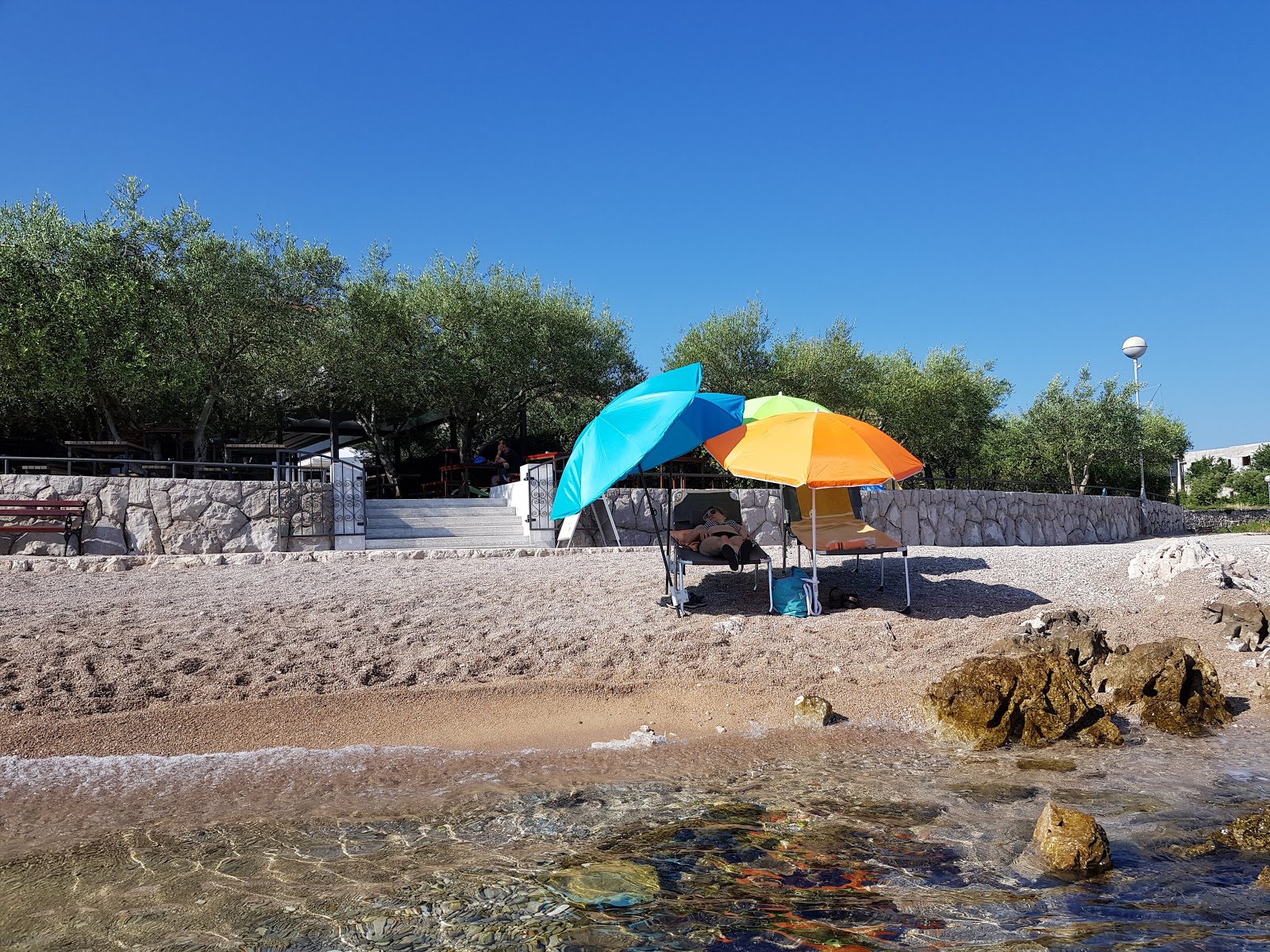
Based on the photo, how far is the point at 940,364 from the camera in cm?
2842

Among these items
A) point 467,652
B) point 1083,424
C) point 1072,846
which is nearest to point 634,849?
point 1072,846

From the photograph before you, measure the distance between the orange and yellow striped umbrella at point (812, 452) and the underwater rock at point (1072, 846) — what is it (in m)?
4.08

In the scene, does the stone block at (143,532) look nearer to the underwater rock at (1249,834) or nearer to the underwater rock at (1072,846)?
the underwater rock at (1072,846)

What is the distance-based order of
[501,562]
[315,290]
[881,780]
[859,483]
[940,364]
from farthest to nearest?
[940,364]
[315,290]
[501,562]
[859,483]
[881,780]

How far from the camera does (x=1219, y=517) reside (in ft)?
115

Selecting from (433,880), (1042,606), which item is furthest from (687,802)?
(1042,606)

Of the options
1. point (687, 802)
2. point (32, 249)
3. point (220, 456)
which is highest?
point (32, 249)

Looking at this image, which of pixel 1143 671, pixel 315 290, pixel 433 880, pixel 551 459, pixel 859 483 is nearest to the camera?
pixel 433 880

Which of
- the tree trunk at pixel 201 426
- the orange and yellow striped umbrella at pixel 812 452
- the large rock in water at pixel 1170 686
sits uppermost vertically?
the tree trunk at pixel 201 426

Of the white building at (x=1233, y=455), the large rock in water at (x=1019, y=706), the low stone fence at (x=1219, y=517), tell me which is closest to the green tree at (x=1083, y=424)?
the low stone fence at (x=1219, y=517)

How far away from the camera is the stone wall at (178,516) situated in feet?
36.2

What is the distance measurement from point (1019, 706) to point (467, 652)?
4.18m

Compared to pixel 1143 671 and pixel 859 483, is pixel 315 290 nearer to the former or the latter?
pixel 859 483

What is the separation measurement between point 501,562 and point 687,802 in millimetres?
6067
